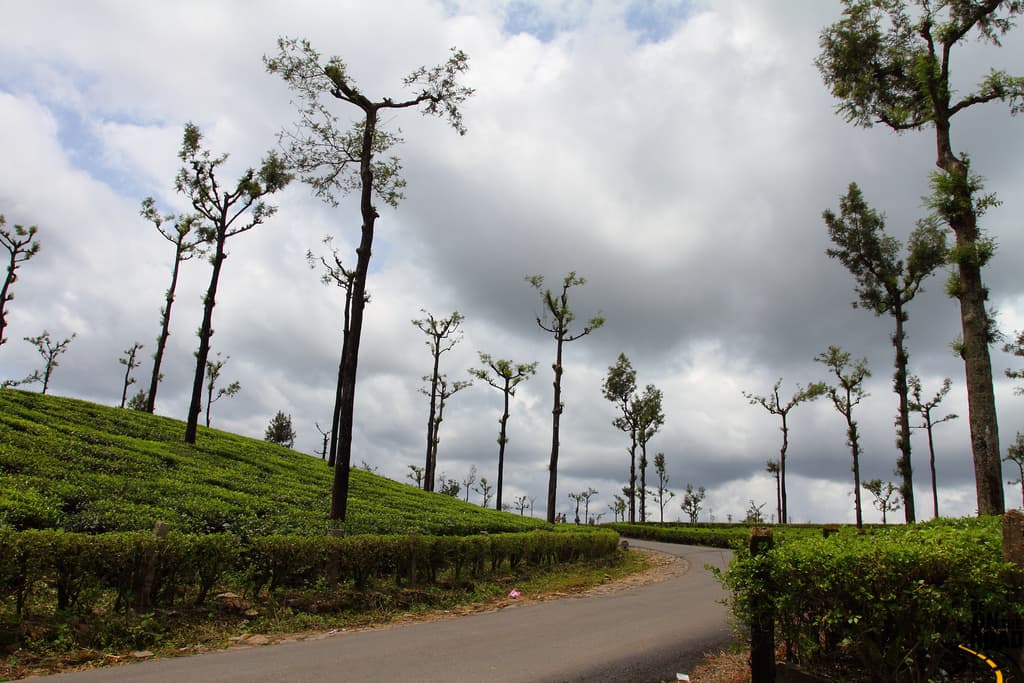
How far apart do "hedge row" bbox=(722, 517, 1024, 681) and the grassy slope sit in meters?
10.9

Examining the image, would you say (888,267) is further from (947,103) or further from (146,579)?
(146,579)

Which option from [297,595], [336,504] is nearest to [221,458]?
[336,504]

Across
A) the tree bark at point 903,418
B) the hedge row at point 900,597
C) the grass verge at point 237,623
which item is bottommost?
the grass verge at point 237,623

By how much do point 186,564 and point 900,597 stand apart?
839 centimetres

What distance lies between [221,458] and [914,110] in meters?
23.3

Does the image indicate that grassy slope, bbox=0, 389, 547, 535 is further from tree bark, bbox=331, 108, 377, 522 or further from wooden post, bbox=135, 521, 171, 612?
wooden post, bbox=135, 521, 171, 612

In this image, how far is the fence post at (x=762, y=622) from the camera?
496 centimetres

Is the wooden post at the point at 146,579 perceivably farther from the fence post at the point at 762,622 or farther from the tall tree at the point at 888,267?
the tall tree at the point at 888,267

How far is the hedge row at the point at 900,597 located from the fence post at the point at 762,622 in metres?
0.10

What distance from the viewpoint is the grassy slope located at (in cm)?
1155

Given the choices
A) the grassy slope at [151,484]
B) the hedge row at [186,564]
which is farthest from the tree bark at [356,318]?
the hedge row at [186,564]

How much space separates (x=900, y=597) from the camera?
14.2 feet

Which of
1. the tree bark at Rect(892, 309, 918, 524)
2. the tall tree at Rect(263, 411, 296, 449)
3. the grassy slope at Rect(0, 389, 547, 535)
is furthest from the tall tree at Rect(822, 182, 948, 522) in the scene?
the tall tree at Rect(263, 411, 296, 449)

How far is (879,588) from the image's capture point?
434 centimetres
